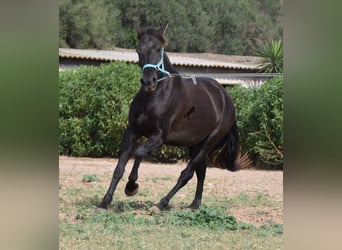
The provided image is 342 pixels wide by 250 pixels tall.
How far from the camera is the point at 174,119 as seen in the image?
5680mm

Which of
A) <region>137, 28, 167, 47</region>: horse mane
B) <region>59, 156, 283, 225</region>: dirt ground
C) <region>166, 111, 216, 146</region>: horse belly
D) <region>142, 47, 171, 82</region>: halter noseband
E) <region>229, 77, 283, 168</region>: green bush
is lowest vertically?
<region>59, 156, 283, 225</region>: dirt ground

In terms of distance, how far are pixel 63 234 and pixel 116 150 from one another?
20.3ft

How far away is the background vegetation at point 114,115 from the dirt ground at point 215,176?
24cm

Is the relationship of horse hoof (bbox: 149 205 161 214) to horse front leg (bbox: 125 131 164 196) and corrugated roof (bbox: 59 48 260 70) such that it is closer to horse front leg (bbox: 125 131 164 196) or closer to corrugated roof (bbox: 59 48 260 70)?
horse front leg (bbox: 125 131 164 196)

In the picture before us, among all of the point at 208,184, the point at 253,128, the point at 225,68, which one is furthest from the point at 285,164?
the point at 225,68

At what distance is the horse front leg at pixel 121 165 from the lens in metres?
5.56

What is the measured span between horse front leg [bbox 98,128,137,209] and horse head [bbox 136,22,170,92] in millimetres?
Result: 637

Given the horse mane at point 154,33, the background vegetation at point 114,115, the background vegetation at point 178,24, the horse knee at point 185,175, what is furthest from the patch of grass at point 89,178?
the background vegetation at point 178,24

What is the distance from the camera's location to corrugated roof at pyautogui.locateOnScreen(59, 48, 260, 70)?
55.3ft

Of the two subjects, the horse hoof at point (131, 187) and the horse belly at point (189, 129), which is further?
the horse belly at point (189, 129)

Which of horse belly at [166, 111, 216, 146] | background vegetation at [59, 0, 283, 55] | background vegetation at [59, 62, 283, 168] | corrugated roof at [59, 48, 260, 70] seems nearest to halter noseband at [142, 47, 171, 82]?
horse belly at [166, 111, 216, 146]

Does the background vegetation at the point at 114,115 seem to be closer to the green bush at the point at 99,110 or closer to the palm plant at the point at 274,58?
the green bush at the point at 99,110

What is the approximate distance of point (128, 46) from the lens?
2248 cm

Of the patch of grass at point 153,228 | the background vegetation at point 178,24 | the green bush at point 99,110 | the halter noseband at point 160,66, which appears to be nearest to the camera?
the patch of grass at point 153,228
